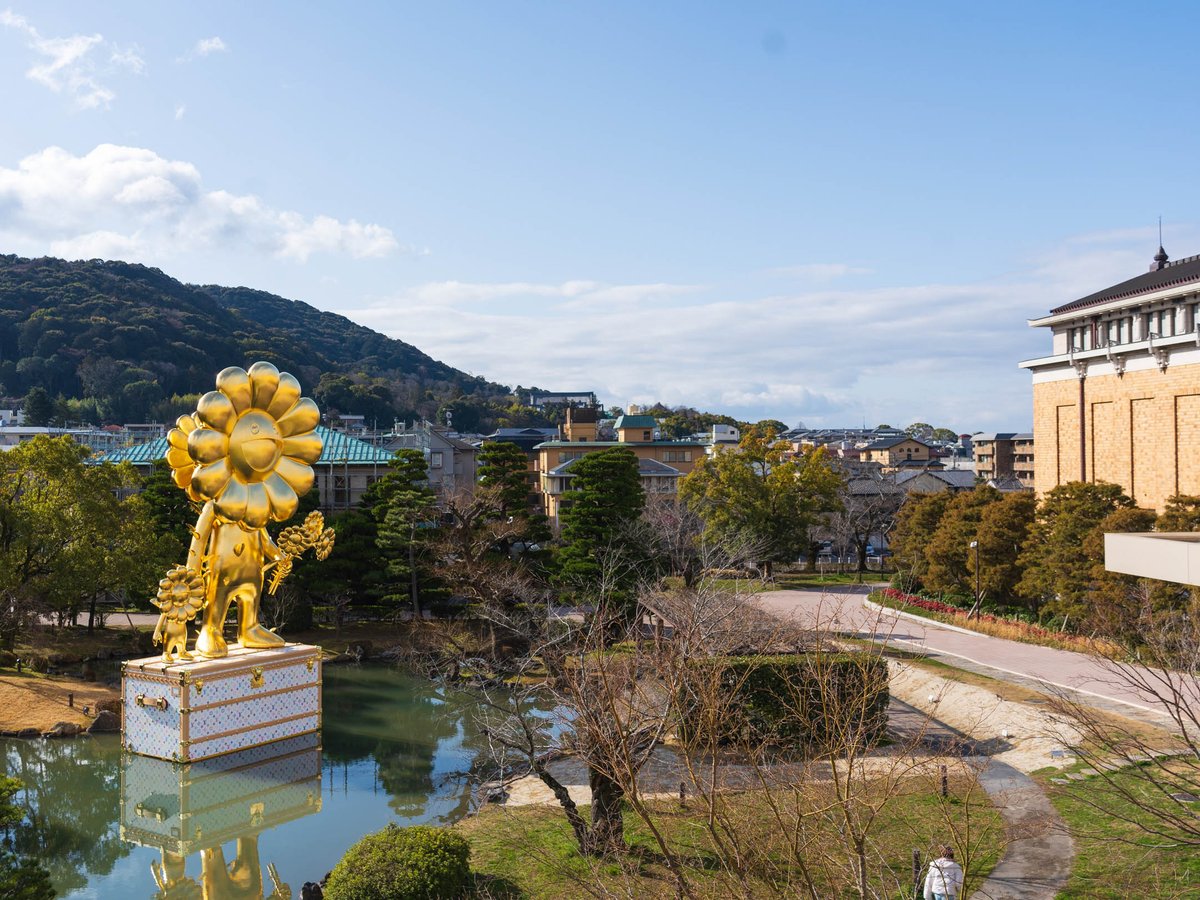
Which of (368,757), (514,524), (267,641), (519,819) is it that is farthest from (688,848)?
(514,524)

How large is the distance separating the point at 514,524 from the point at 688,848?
16.1 metres

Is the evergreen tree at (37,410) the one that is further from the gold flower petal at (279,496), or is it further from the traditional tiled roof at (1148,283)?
the traditional tiled roof at (1148,283)

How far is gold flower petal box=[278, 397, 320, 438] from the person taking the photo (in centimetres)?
1762

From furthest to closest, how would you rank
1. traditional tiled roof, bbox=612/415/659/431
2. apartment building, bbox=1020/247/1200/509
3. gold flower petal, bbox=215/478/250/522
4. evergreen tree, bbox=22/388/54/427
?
evergreen tree, bbox=22/388/54/427
traditional tiled roof, bbox=612/415/659/431
apartment building, bbox=1020/247/1200/509
gold flower petal, bbox=215/478/250/522

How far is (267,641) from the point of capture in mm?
17844

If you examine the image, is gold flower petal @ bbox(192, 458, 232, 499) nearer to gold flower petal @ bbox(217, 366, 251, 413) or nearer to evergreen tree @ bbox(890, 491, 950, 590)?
gold flower petal @ bbox(217, 366, 251, 413)

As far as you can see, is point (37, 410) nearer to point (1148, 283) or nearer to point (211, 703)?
point (211, 703)

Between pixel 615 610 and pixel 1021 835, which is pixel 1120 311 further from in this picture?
pixel 1021 835

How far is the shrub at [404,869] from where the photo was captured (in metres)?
9.55

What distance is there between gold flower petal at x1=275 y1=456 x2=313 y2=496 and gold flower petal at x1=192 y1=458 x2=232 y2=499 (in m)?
1.10

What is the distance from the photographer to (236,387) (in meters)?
16.9

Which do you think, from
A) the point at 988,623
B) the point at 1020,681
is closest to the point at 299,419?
the point at 1020,681

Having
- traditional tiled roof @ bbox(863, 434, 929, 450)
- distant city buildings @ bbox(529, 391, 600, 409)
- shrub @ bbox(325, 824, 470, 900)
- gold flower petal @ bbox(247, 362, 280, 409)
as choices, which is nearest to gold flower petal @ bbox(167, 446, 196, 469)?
gold flower petal @ bbox(247, 362, 280, 409)

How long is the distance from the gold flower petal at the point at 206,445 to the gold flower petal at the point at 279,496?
1.05m
